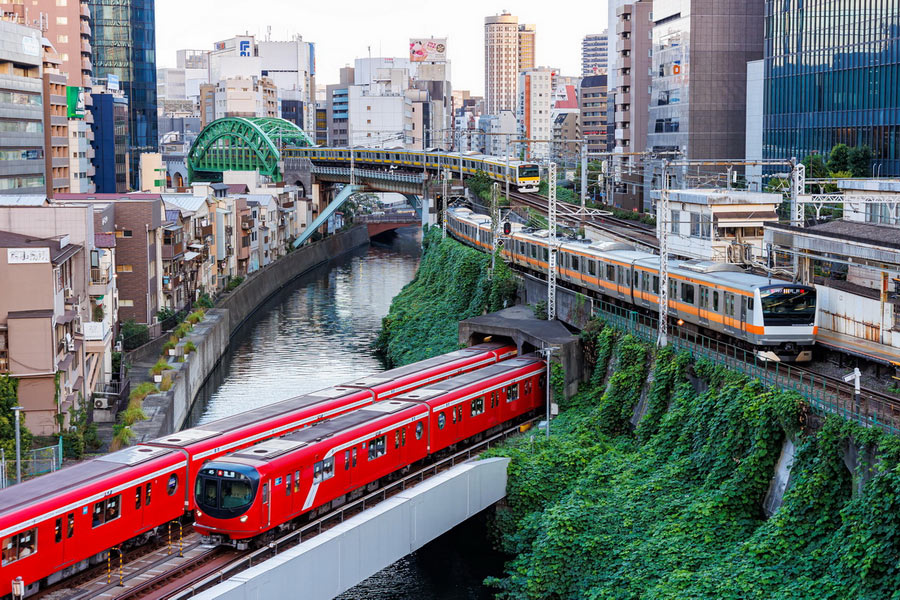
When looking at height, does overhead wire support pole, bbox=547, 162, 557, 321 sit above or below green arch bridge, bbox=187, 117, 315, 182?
below

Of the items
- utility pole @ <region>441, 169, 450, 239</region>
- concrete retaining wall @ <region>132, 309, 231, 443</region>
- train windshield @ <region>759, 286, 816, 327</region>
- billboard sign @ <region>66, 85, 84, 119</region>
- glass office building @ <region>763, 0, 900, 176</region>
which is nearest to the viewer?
train windshield @ <region>759, 286, 816, 327</region>

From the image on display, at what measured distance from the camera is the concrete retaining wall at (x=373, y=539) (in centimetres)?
1894

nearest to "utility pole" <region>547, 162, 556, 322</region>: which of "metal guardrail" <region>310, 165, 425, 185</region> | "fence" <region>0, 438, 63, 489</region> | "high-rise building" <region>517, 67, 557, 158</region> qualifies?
"fence" <region>0, 438, 63, 489</region>

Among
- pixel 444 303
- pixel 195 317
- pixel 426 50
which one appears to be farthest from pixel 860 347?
pixel 426 50

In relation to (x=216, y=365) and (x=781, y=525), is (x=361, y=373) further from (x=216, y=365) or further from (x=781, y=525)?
(x=781, y=525)

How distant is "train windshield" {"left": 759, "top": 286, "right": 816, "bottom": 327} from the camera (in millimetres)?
25500

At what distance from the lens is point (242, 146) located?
326 feet

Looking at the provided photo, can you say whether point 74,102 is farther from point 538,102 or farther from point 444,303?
point 538,102

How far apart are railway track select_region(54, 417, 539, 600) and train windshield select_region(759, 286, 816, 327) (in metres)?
9.05

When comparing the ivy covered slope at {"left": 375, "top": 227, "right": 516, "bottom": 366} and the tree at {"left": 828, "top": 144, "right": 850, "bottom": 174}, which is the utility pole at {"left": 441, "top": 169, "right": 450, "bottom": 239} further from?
the tree at {"left": 828, "top": 144, "right": 850, "bottom": 174}

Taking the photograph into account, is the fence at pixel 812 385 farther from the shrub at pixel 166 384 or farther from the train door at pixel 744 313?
the shrub at pixel 166 384

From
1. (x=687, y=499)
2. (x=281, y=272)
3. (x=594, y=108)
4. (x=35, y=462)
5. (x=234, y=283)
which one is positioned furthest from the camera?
(x=594, y=108)

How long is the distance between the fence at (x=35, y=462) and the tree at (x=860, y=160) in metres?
31.3

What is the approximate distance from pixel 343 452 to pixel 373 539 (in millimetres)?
1875
